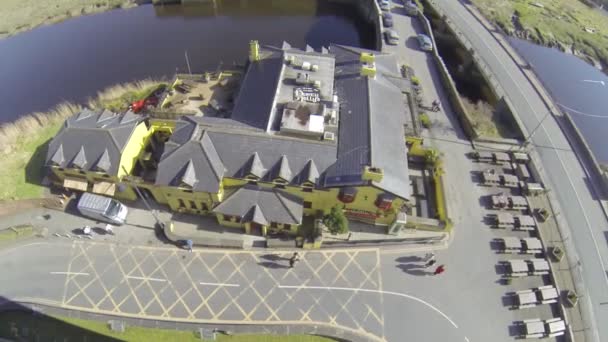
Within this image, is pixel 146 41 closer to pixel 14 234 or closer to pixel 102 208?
pixel 102 208

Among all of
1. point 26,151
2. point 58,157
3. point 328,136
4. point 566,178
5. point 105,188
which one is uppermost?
point 566,178

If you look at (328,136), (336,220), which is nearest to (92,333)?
(336,220)

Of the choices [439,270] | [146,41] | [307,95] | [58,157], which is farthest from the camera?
[146,41]

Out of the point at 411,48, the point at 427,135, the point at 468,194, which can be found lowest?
the point at 468,194

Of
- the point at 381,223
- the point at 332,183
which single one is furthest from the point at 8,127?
the point at 381,223

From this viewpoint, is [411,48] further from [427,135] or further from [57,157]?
[57,157]

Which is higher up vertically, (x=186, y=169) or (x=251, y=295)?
(x=186, y=169)

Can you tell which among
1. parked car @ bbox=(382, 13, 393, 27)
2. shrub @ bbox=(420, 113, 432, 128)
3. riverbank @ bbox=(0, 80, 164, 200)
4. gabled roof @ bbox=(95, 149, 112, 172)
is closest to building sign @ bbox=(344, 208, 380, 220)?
shrub @ bbox=(420, 113, 432, 128)

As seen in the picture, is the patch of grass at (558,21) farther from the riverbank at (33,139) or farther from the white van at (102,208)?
the white van at (102,208)
